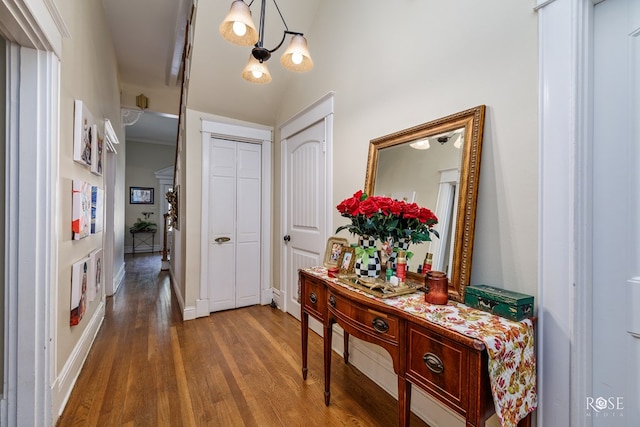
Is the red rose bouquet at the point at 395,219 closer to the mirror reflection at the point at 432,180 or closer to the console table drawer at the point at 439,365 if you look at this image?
the mirror reflection at the point at 432,180

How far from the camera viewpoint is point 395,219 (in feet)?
4.75

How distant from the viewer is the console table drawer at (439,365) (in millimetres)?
996

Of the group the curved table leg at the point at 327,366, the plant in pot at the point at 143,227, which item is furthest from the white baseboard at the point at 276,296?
the plant in pot at the point at 143,227

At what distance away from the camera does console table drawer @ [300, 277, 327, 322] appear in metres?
1.81

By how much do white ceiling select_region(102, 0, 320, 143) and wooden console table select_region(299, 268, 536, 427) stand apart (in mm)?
2495

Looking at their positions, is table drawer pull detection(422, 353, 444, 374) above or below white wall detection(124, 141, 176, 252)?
below

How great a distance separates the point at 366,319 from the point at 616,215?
107 centimetres

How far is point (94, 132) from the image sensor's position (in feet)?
7.93

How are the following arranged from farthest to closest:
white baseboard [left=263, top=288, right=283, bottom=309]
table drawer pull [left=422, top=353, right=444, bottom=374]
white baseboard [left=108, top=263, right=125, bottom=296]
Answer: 1. white baseboard [left=108, top=263, right=125, bottom=296]
2. white baseboard [left=263, top=288, right=283, bottom=309]
3. table drawer pull [left=422, top=353, right=444, bottom=374]

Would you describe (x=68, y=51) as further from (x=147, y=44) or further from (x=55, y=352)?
(x=147, y=44)

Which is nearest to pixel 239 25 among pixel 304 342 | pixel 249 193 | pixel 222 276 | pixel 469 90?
pixel 469 90

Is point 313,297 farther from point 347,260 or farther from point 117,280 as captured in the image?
point 117,280

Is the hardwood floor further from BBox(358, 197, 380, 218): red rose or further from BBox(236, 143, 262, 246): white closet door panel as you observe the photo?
BBox(358, 197, 380, 218): red rose

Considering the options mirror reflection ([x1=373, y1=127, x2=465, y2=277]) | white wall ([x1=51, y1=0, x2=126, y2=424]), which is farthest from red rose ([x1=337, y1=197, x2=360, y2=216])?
white wall ([x1=51, y1=0, x2=126, y2=424])
